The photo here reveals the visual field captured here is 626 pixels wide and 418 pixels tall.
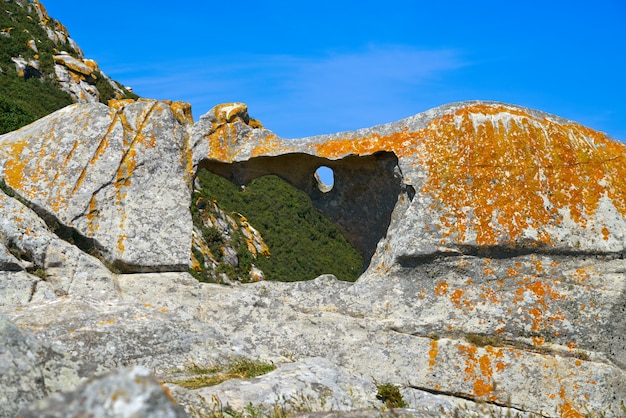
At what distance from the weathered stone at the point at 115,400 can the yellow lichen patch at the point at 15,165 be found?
10046 mm

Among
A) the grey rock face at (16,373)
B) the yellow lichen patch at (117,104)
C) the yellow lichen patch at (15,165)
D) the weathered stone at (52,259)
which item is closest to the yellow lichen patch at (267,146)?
the yellow lichen patch at (117,104)

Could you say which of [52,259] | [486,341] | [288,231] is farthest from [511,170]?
[288,231]

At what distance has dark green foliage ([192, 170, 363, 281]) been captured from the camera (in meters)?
41.6

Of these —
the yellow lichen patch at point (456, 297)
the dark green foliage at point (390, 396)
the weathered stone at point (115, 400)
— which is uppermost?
Result: the yellow lichen patch at point (456, 297)

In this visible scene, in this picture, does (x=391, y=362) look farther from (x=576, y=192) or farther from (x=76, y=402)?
(x=76, y=402)

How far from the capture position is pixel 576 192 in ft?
40.3

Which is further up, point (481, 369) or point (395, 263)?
point (395, 263)

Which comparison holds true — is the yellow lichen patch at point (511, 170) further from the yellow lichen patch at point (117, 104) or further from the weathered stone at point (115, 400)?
the weathered stone at point (115, 400)

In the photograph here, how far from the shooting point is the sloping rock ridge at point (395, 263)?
36.9ft

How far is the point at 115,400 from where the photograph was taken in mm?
3838

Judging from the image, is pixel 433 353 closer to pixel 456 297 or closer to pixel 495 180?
pixel 456 297

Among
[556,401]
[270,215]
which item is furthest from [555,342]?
[270,215]

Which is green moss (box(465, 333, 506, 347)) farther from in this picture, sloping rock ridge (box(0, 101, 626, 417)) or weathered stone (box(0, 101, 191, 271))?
weathered stone (box(0, 101, 191, 271))

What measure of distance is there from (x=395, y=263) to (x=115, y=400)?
8.69 m
